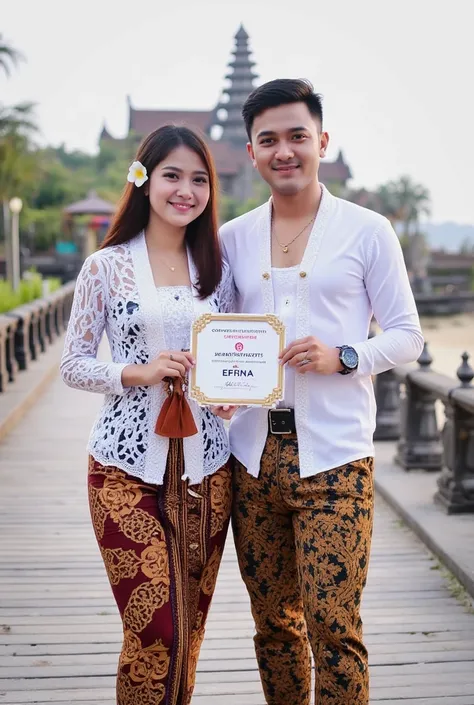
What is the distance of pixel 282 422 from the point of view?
2.72 m

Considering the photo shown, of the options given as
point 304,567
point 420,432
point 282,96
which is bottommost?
point 420,432

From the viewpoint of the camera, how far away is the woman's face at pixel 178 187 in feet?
9.16

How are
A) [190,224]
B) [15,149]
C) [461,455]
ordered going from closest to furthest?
[190,224], [461,455], [15,149]

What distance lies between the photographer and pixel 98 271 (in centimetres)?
278

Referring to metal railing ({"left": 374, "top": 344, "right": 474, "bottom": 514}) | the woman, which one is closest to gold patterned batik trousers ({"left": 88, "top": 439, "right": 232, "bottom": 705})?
the woman

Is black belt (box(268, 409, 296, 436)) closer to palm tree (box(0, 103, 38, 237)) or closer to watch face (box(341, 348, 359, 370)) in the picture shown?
watch face (box(341, 348, 359, 370))

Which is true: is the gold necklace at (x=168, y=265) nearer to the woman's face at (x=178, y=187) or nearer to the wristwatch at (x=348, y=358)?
the woman's face at (x=178, y=187)

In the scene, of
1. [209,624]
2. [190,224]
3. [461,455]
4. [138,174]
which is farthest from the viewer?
[461,455]

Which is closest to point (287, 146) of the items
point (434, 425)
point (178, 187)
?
point (178, 187)

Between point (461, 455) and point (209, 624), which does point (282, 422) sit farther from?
point (461, 455)

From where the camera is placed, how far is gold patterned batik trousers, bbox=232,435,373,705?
2557mm

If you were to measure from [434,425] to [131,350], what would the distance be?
447 cm

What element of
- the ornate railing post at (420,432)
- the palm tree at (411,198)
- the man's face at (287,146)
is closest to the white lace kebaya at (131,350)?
the man's face at (287,146)

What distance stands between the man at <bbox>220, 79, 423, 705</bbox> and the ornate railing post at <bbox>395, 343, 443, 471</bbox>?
4.13 m
